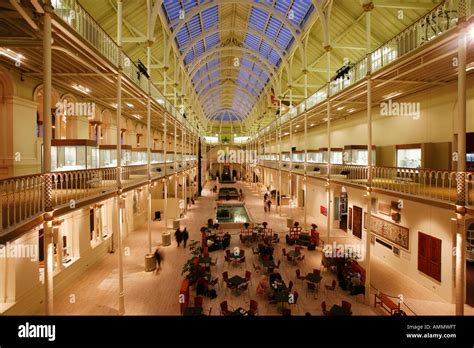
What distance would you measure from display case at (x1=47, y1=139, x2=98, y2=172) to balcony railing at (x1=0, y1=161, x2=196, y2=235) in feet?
3.87

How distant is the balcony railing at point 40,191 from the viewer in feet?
14.7

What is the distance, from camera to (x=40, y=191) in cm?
552

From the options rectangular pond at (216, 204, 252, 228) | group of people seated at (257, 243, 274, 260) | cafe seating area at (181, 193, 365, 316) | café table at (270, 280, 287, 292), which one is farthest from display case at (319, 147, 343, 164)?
café table at (270, 280, 287, 292)

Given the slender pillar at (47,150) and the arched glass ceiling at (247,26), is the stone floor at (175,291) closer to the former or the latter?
the slender pillar at (47,150)

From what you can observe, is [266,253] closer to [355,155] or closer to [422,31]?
[355,155]

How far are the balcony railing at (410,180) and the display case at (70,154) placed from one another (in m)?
11.3

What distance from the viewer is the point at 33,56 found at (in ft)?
25.0

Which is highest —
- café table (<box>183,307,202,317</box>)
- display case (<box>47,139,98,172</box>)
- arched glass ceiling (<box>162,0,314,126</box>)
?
arched glass ceiling (<box>162,0,314,126</box>)

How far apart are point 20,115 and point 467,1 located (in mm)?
13374

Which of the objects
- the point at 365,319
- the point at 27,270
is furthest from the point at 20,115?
the point at 365,319

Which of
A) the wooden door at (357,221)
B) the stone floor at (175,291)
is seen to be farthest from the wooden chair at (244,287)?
the wooden door at (357,221)

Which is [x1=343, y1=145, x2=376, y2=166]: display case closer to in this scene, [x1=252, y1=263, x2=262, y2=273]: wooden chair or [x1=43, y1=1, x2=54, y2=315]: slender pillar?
[x1=252, y1=263, x2=262, y2=273]: wooden chair

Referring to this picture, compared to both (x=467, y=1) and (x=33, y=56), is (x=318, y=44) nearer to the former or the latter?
(x=467, y=1)

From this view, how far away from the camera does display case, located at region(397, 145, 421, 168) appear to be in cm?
1264
